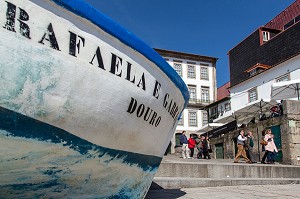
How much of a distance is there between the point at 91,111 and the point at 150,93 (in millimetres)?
650

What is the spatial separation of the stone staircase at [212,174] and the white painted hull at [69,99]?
10.3 ft

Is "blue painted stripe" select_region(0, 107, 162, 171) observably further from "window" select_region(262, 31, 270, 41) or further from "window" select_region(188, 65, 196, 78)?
"window" select_region(188, 65, 196, 78)

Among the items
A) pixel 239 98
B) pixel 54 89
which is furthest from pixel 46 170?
pixel 239 98

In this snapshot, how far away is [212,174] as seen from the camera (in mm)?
7699

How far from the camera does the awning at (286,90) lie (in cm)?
1535

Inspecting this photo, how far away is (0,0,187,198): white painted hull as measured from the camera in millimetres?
1842

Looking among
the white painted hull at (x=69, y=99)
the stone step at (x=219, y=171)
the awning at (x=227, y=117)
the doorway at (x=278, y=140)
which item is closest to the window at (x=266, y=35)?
the awning at (x=227, y=117)

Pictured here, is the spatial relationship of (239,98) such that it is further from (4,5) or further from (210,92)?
(4,5)

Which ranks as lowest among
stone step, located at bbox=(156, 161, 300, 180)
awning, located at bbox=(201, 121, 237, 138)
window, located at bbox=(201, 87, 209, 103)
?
stone step, located at bbox=(156, 161, 300, 180)

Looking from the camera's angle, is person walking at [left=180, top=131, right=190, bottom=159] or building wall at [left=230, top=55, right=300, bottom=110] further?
building wall at [left=230, top=55, right=300, bottom=110]

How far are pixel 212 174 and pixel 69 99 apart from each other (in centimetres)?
632

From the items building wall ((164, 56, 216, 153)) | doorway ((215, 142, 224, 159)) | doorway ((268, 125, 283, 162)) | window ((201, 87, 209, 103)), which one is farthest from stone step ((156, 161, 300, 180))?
window ((201, 87, 209, 103))

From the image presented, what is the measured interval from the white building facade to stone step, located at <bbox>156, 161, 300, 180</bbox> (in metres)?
30.5

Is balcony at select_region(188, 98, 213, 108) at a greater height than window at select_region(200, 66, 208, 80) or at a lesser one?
lesser
